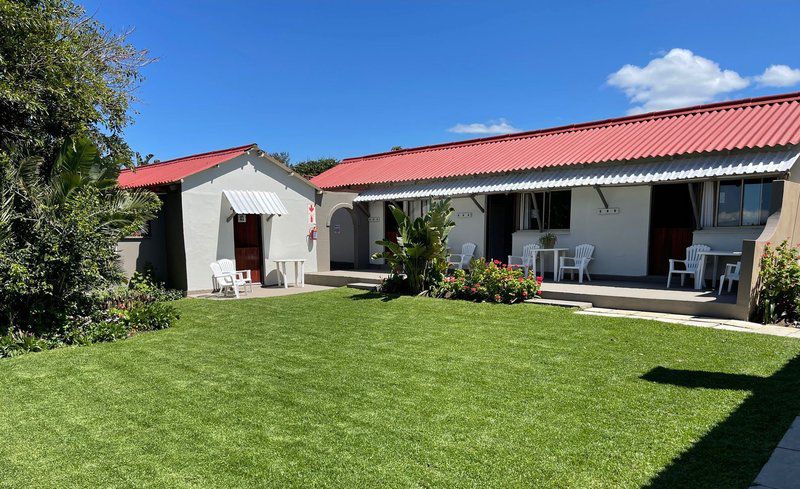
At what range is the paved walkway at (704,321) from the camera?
27.4 feet

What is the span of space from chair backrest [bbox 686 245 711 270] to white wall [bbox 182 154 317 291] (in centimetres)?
1288

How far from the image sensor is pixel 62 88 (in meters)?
9.55

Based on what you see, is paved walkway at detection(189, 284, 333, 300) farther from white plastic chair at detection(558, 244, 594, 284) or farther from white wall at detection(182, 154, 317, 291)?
white plastic chair at detection(558, 244, 594, 284)

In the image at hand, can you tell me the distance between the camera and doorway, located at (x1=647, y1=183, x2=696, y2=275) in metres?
13.5

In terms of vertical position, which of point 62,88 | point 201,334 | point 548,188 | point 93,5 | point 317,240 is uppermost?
point 93,5

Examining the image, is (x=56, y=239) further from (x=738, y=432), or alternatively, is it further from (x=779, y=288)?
(x=779, y=288)

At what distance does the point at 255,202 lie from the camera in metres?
16.4

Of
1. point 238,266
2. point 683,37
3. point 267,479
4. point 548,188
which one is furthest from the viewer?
point 238,266

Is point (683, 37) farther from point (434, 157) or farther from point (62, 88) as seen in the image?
point (62, 88)

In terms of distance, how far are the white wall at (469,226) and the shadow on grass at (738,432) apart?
11456mm

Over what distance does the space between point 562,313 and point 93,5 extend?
529 inches

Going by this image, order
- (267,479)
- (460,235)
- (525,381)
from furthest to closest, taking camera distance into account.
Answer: (460,235)
(525,381)
(267,479)

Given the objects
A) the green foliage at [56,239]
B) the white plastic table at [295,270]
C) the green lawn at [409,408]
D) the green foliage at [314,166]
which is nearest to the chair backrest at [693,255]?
the green lawn at [409,408]

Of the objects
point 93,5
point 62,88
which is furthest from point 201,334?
point 93,5
